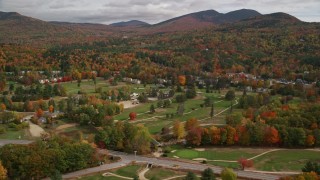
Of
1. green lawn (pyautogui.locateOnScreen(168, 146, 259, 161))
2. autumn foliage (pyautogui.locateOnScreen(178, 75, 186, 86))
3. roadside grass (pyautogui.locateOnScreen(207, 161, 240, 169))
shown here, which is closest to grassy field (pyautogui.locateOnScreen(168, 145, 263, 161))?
green lawn (pyautogui.locateOnScreen(168, 146, 259, 161))

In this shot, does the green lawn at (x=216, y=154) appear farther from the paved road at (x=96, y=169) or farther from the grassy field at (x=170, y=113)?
the grassy field at (x=170, y=113)

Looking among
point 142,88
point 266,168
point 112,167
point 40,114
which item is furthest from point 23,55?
point 266,168

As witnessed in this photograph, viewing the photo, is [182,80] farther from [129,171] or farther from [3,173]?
[3,173]

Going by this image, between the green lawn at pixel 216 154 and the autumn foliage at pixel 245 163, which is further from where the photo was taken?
the green lawn at pixel 216 154

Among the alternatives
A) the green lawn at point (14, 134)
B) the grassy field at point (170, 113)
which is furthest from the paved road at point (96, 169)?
the green lawn at point (14, 134)

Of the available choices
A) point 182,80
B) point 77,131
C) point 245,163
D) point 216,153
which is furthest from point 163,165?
point 182,80
